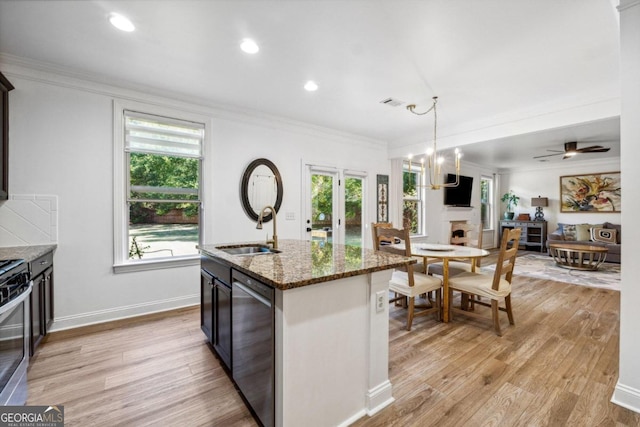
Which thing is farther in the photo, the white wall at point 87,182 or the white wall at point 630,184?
Result: the white wall at point 87,182

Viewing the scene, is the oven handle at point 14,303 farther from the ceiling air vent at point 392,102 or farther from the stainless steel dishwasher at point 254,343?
the ceiling air vent at point 392,102

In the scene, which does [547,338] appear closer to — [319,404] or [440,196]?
[319,404]

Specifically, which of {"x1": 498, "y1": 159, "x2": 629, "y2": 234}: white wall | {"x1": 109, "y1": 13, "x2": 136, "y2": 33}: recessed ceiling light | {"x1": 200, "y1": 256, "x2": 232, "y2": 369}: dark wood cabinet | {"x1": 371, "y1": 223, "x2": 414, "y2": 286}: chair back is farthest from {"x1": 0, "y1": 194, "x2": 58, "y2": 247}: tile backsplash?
{"x1": 498, "y1": 159, "x2": 629, "y2": 234}: white wall

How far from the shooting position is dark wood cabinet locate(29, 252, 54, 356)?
214cm

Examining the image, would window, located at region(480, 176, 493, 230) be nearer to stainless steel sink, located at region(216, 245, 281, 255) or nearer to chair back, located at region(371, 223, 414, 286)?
chair back, located at region(371, 223, 414, 286)

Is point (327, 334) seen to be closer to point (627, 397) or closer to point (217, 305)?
point (217, 305)

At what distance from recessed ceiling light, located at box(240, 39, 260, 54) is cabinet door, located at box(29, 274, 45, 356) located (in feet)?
8.18

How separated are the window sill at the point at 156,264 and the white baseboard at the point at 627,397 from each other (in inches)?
155

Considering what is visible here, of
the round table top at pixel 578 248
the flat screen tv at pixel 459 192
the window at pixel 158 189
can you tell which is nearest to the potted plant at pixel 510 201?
the flat screen tv at pixel 459 192

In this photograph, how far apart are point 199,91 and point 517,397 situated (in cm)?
406

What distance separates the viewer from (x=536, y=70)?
2783mm

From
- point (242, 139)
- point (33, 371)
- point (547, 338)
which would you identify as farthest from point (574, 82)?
point (33, 371)

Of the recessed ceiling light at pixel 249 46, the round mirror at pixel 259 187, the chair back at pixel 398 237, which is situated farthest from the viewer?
the round mirror at pixel 259 187

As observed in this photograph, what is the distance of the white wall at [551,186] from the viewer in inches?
287
